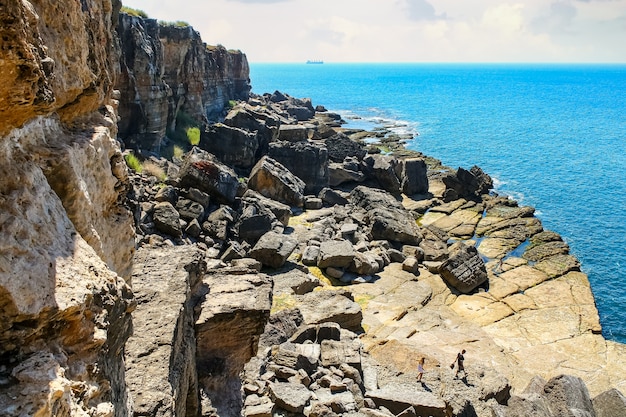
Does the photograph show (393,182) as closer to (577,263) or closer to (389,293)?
(577,263)

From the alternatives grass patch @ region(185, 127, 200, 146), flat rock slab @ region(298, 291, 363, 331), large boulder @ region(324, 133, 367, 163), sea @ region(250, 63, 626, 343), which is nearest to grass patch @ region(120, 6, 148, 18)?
grass patch @ region(185, 127, 200, 146)

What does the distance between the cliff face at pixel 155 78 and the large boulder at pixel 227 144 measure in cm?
288

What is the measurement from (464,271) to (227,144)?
16755 mm

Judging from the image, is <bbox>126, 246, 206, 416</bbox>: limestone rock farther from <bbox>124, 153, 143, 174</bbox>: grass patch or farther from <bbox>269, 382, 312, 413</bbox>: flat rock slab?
<bbox>124, 153, 143, 174</bbox>: grass patch

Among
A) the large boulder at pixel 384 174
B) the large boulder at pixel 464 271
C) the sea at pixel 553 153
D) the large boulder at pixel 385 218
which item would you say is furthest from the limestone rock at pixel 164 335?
the large boulder at pixel 384 174

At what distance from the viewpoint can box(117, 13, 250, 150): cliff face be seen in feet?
88.2

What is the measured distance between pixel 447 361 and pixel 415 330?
101 inches

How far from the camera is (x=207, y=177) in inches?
917

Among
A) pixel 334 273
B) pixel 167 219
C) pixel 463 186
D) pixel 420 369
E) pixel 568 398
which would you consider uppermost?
pixel 167 219

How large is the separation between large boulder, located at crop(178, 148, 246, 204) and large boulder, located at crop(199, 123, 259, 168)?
283 inches

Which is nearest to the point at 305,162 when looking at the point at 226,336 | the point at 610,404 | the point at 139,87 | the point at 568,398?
the point at 139,87

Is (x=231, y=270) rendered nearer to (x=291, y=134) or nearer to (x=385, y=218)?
(x=385, y=218)

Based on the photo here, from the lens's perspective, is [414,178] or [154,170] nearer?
[154,170]

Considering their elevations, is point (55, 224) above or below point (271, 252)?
above
